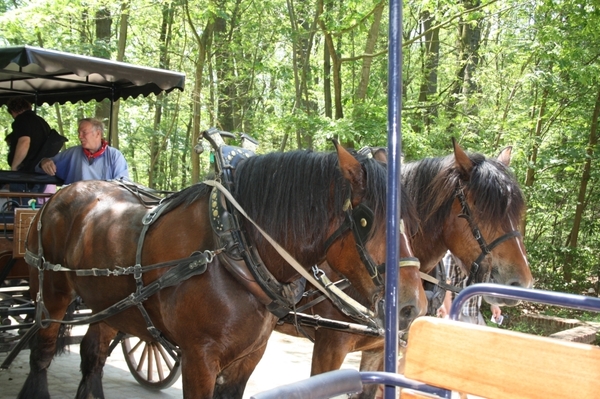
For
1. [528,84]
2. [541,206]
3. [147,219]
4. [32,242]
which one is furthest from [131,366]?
[541,206]

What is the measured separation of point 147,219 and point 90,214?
81 centimetres

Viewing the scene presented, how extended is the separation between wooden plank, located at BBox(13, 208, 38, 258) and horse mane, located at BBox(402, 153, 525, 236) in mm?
3032

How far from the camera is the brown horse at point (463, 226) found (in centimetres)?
394

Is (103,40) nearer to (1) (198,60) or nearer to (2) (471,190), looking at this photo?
(1) (198,60)

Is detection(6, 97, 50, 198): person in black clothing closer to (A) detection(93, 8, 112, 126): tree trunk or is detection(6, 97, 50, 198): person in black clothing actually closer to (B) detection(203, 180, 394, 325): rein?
(B) detection(203, 180, 394, 325): rein

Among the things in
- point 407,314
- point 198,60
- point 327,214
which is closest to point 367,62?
point 198,60

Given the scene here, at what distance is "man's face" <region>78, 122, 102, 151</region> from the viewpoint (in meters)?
5.63

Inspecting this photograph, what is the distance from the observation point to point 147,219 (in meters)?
3.82

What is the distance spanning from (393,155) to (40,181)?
4.53 m

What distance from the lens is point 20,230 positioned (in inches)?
204

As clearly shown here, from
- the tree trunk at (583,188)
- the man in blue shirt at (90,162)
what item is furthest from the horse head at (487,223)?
the tree trunk at (583,188)

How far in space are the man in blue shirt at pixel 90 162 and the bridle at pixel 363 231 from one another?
323 cm

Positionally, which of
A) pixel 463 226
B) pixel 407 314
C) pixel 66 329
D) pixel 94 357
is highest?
pixel 463 226

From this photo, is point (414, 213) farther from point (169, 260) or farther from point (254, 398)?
point (254, 398)
